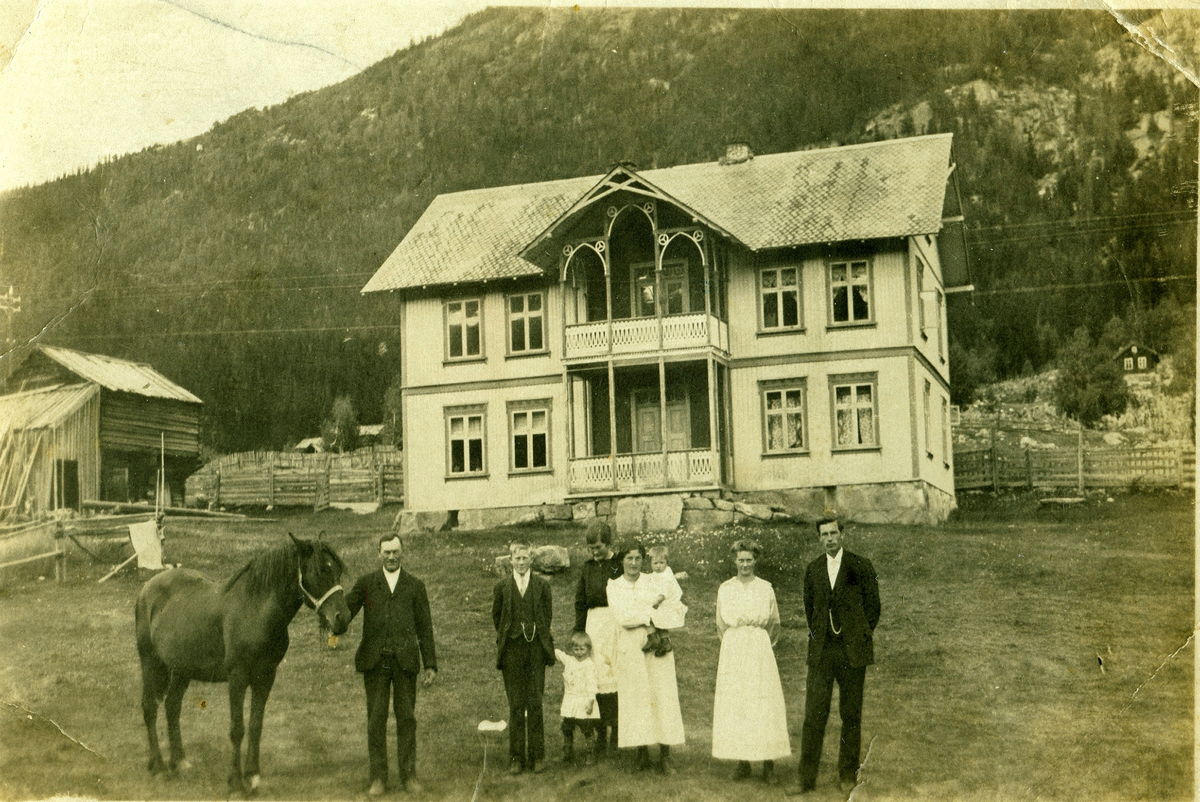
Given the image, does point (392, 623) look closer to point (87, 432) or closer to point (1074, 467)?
point (87, 432)

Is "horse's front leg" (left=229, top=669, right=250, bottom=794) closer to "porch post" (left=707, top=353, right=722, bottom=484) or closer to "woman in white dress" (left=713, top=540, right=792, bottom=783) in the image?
"woman in white dress" (left=713, top=540, right=792, bottom=783)

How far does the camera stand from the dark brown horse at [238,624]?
7.81m

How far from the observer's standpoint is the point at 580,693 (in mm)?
7977

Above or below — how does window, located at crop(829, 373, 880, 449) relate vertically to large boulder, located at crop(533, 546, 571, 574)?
above

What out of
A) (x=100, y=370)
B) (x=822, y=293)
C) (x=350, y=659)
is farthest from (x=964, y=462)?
(x=100, y=370)

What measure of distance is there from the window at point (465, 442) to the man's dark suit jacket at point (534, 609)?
4.10 metres

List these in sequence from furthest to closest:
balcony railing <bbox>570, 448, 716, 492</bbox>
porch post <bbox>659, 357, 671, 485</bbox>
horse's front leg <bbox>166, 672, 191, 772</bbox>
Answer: porch post <bbox>659, 357, 671, 485</bbox>
balcony railing <bbox>570, 448, 716, 492</bbox>
horse's front leg <bbox>166, 672, 191, 772</bbox>

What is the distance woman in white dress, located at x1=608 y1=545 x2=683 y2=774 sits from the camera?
789 cm

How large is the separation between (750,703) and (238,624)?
344 cm

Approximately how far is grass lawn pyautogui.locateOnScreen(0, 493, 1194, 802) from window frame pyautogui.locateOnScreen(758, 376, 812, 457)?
1.27 meters

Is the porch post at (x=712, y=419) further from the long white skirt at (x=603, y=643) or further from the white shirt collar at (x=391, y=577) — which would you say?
the white shirt collar at (x=391, y=577)

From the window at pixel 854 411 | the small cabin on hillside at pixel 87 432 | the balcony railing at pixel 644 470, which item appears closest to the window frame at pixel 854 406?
the window at pixel 854 411

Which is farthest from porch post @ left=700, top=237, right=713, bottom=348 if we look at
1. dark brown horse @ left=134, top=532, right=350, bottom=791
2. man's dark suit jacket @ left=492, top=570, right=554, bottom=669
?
dark brown horse @ left=134, top=532, right=350, bottom=791

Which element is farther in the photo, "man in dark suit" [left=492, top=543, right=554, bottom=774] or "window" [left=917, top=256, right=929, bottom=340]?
"window" [left=917, top=256, right=929, bottom=340]
